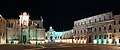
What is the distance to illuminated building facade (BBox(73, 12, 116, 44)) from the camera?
8681 cm

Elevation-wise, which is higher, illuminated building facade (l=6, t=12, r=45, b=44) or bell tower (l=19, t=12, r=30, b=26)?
bell tower (l=19, t=12, r=30, b=26)

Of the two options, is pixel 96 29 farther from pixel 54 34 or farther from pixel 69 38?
pixel 54 34

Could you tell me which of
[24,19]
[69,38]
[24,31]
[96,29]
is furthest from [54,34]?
[96,29]

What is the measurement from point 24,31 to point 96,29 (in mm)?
28675

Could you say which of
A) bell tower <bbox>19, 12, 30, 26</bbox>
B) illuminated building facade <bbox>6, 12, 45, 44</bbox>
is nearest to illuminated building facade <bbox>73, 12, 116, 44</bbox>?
illuminated building facade <bbox>6, 12, 45, 44</bbox>

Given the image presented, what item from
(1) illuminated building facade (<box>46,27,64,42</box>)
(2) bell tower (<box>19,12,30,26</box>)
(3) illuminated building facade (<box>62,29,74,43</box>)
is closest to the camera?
(2) bell tower (<box>19,12,30,26</box>)

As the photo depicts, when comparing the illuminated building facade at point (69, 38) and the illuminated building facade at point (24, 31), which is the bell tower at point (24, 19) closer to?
the illuminated building facade at point (24, 31)

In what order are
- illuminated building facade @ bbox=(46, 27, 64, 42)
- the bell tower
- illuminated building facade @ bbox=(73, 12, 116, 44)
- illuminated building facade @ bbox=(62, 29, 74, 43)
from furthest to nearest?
1. illuminated building facade @ bbox=(46, 27, 64, 42)
2. illuminated building facade @ bbox=(62, 29, 74, 43)
3. the bell tower
4. illuminated building facade @ bbox=(73, 12, 116, 44)

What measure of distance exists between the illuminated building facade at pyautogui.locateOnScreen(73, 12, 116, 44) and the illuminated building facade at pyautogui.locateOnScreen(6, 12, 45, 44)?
17.3 metres

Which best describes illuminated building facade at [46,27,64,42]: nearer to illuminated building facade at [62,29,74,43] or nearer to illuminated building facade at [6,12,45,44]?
illuminated building facade at [62,29,74,43]

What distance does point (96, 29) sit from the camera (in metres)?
96.9

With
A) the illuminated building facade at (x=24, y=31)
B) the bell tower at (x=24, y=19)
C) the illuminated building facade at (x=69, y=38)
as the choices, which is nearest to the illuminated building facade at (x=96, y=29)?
the illuminated building facade at (x=69, y=38)

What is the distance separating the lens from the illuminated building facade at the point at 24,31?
103m

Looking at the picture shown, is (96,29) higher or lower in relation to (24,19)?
lower
